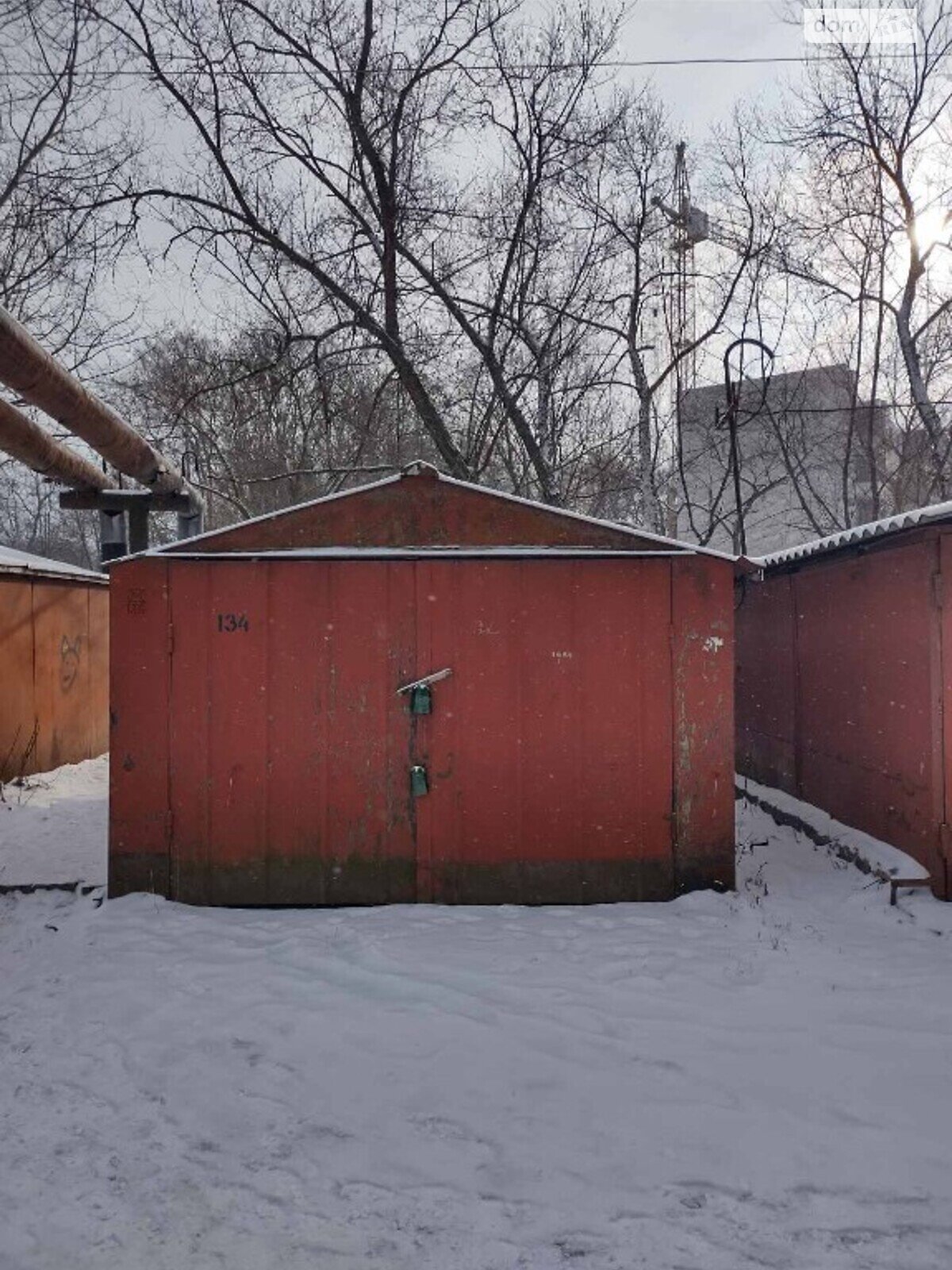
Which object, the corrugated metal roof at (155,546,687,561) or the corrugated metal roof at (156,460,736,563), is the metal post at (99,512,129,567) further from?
the corrugated metal roof at (155,546,687,561)

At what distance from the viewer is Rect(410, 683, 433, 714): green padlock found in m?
5.41

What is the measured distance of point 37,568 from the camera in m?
9.90

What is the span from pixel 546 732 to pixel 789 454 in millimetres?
17278

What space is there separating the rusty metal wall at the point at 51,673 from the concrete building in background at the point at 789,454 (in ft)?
27.3

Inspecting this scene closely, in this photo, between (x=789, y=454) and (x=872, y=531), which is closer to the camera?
(x=872, y=531)

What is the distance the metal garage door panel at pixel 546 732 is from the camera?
215 inches

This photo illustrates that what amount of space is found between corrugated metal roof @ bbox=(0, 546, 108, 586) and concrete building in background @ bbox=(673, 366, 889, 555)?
815 cm

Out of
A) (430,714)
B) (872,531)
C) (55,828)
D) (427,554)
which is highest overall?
(872,531)

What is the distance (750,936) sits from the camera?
192 inches

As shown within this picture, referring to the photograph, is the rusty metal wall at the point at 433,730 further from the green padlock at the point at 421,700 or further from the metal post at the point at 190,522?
the metal post at the point at 190,522

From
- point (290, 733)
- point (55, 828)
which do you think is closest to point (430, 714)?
point (290, 733)

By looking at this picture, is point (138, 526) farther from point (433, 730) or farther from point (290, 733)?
point (433, 730)

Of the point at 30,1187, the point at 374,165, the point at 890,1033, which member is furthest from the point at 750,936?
the point at 374,165

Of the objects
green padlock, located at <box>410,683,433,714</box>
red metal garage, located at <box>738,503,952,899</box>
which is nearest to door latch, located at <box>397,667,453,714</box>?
green padlock, located at <box>410,683,433,714</box>
